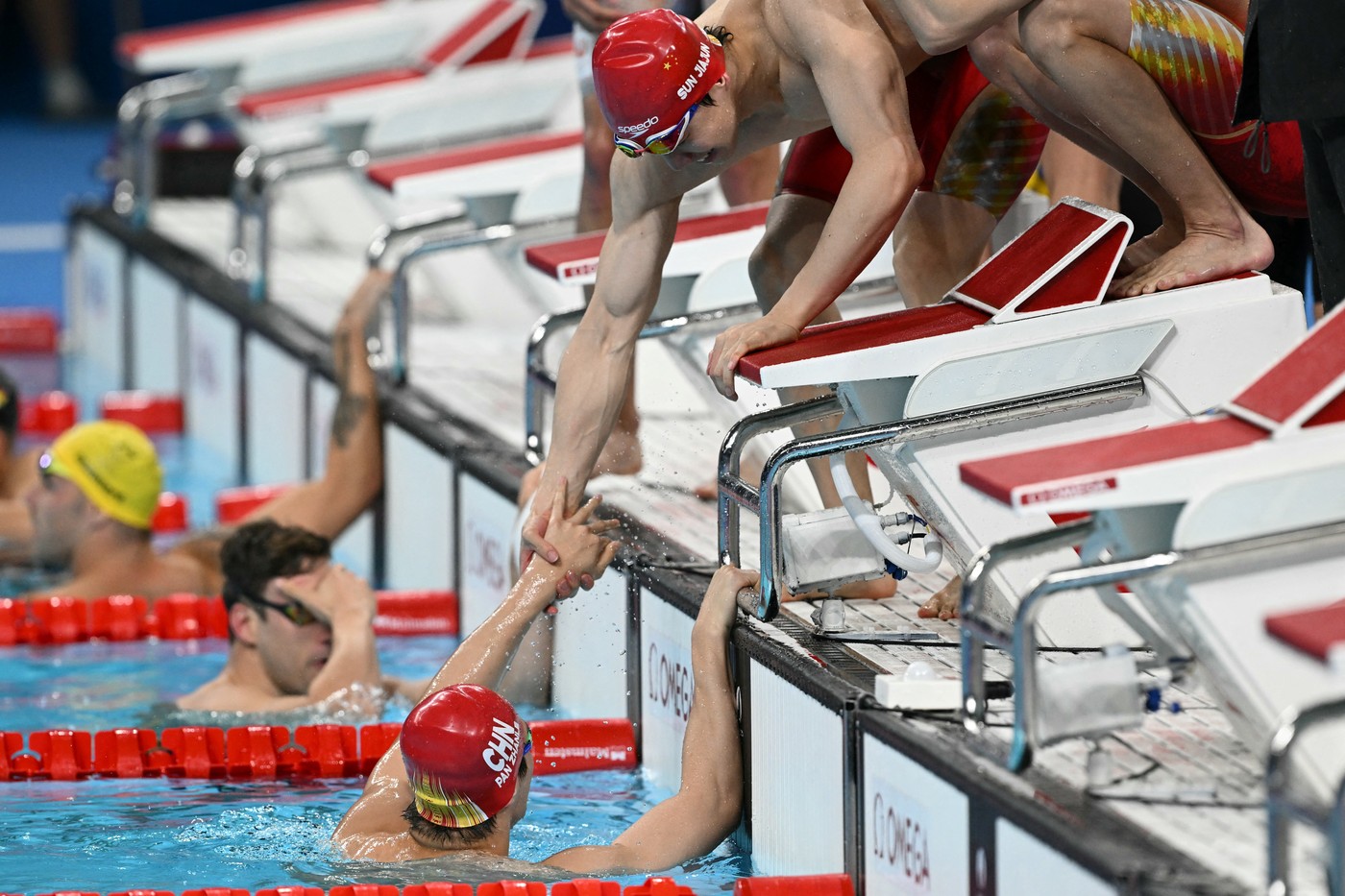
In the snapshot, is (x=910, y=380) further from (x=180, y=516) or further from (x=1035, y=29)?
(x=180, y=516)

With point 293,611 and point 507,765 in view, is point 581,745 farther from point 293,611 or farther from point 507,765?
point 507,765

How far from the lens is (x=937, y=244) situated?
13.0 ft

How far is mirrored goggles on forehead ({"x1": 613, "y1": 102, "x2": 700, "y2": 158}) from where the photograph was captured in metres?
3.29

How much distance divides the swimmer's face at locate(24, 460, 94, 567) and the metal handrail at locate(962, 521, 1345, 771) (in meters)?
3.09

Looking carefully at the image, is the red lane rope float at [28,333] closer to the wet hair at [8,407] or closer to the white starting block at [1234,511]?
the wet hair at [8,407]

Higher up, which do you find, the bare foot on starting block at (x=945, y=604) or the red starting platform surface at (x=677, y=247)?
the red starting platform surface at (x=677, y=247)

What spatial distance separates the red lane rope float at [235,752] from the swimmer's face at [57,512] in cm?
121

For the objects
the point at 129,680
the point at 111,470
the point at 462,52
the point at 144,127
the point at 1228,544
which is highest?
the point at 462,52

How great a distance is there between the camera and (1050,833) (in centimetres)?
263

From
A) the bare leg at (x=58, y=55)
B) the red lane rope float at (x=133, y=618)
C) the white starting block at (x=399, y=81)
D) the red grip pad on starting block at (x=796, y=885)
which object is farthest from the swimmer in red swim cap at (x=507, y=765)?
the bare leg at (x=58, y=55)

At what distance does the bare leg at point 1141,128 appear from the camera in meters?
3.38

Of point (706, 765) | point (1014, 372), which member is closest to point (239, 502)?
point (706, 765)

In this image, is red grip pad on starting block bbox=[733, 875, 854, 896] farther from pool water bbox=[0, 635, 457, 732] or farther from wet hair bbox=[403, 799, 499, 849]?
pool water bbox=[0, 635, 457, 732]

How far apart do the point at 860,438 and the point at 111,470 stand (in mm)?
2662
